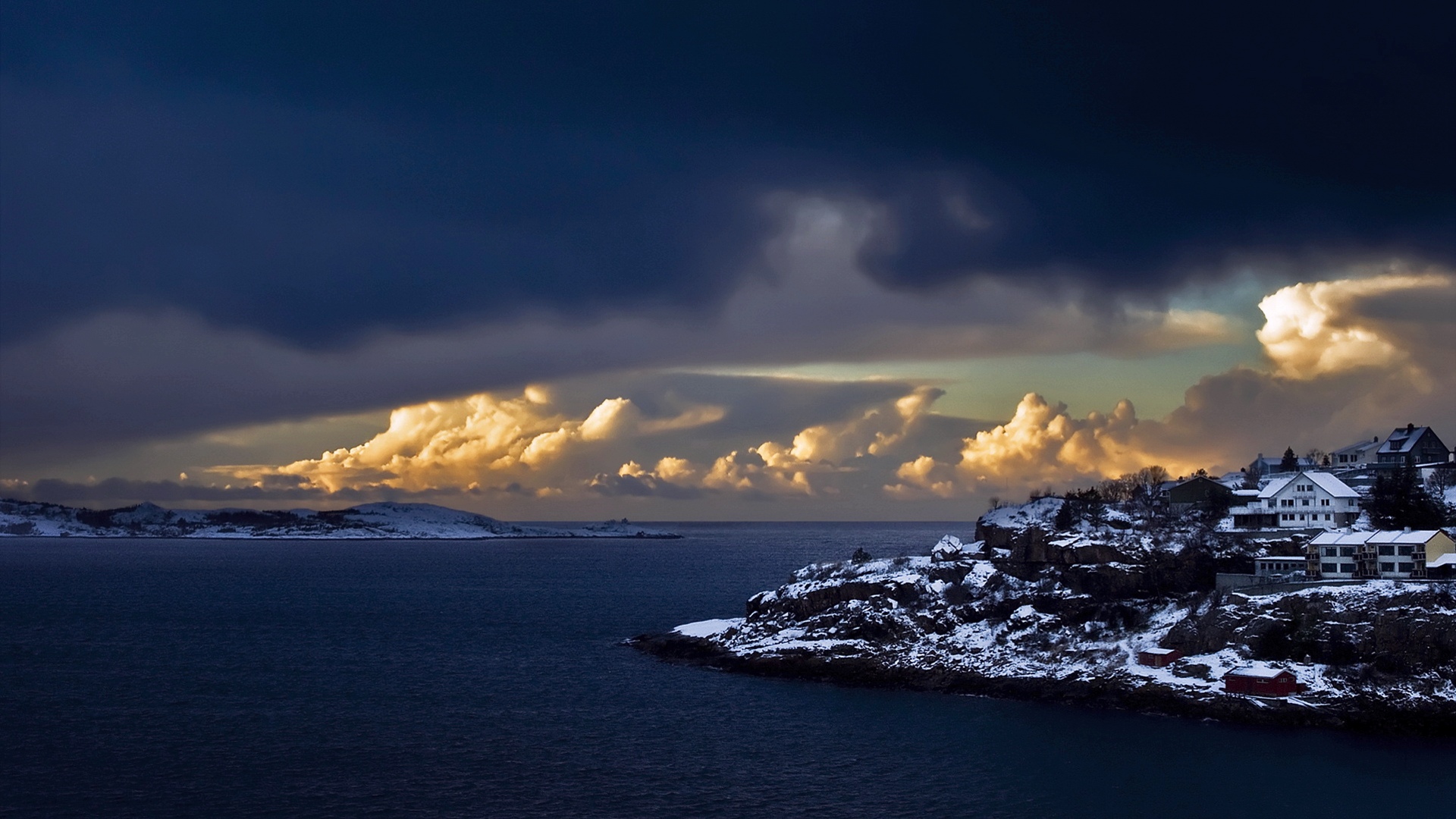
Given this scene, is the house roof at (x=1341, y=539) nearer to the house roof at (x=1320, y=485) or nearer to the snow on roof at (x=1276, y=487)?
the house roof at (x=1320, y=485)

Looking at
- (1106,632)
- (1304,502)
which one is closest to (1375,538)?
(1304,502)

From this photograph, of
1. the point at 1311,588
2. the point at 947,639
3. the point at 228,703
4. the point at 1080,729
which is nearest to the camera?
the point at 1080,729

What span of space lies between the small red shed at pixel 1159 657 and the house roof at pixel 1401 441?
2926 inches

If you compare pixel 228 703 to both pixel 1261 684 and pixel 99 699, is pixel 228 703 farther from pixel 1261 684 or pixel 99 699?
pixel 1261 684

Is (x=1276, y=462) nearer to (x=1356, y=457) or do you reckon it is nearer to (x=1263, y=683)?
(x=1356, y=457)

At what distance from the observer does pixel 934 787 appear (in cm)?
6178

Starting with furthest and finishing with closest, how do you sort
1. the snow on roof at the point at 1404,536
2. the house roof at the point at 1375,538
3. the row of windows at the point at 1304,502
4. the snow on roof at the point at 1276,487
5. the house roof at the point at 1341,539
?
the snow on roof at the point at 1276,487 < the row of windows at the point at 1304,502 < the house roof at the point at 1341,539 < the house roof at the point at 1375,538 < the snow on roof at the point at 1404,536

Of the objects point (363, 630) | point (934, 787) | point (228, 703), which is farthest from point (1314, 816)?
point (363, 630)

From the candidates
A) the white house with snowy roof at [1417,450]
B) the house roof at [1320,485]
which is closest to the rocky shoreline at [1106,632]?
the house roof at [1320,485]

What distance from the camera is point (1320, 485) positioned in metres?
111

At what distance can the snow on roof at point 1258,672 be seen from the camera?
8162 centimetres

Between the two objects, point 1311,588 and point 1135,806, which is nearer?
point 1135,806

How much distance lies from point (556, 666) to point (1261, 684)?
2466 inches

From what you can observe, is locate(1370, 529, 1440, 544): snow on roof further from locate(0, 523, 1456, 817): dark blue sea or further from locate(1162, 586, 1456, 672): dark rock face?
→ locate(0, 523, 1456, 817): dark blue sea
